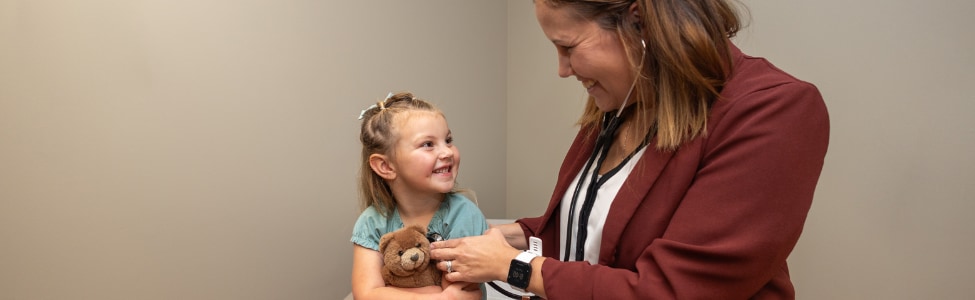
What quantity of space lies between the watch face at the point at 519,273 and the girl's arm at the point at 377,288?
0.21 meters

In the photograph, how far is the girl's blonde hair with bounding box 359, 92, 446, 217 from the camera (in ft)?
5.73

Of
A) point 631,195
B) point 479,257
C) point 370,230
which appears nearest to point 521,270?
point 479,257

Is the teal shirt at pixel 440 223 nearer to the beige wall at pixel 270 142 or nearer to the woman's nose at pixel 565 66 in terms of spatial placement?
the woman's nose at pixel 565 66

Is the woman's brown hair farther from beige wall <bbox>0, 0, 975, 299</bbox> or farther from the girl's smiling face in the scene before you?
beige wall <bbox>0, 0, 975, 299</bbox>

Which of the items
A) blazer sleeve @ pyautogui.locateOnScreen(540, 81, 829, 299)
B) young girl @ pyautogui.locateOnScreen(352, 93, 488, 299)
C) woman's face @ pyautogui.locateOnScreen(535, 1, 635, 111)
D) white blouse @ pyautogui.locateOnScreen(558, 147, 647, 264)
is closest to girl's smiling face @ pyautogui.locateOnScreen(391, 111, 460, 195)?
young girl @ pyautogui.locateOnScreen(352, 93, 488, 299)

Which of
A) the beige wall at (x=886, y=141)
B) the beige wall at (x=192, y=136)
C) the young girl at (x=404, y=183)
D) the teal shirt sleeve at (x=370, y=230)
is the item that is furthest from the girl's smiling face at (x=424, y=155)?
the beige wall at (x=886, y=141)

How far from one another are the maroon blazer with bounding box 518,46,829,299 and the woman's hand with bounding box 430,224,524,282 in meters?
0.12

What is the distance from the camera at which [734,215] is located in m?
1.14

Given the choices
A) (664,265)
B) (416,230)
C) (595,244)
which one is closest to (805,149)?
(664,265)

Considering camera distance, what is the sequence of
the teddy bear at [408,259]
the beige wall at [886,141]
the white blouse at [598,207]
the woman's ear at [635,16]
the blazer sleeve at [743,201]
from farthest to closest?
the beige wall at [886,141] < the teddy bear at [408,259] < the white blouse at [598,207] < the woman's ear at [635,16] < the blazer sleeve at [743,201]

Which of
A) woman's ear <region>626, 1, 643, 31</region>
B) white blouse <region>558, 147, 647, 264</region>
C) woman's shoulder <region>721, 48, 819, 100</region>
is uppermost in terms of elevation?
woman's ear <region>626, 1, 643, 31</region>

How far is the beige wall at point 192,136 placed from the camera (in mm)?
1924

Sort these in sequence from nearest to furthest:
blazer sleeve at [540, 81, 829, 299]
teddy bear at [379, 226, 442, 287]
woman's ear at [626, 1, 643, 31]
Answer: blazer sleeve at [540, 81, 829, 299] → woman's ear at [626, 1, 643, 31] → teddy bear at [379, 226, 442, 287]

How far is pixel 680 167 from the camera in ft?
4.07
